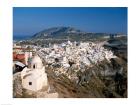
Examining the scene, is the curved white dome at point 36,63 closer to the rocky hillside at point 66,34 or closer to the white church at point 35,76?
the white church at point 35,76

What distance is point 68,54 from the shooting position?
150 inches

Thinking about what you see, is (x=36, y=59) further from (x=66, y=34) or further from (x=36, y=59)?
(x=66, y=34)

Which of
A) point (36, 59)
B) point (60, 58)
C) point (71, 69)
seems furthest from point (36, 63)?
point (71, 69)

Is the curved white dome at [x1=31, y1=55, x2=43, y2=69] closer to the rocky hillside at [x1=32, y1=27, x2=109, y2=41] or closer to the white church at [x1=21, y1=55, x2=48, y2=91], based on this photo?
the white church at [x1=21, y1=55, x2=48, y2=91]

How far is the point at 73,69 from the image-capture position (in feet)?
12.5

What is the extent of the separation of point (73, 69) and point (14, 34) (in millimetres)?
714

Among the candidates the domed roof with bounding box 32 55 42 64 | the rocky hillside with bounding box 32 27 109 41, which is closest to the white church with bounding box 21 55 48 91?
the domed roof with bounding box 32 55 42 64

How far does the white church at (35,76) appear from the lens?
12.4ft

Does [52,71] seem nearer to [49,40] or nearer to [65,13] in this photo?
[49,40]

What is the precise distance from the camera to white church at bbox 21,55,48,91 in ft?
12.4
